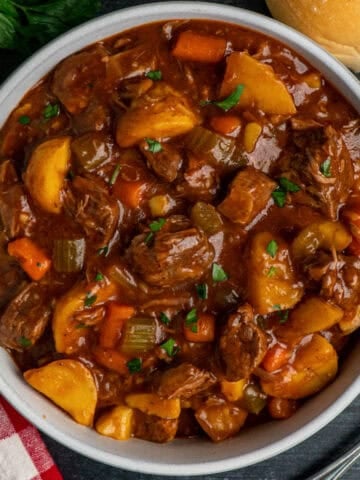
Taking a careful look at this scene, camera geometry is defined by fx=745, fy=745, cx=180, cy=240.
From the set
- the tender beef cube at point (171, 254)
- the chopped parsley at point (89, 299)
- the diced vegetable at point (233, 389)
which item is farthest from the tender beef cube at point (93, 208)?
the diced vegetable at point (233, 389)

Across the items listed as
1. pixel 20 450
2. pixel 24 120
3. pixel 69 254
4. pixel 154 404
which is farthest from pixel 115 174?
pixel 20 450

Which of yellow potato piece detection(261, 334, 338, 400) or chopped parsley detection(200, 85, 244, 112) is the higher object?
chopped parsley detection(200, 85, 244, 112)

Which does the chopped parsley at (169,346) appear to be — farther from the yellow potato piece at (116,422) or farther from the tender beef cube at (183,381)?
the yellow potato piece at (116,422)

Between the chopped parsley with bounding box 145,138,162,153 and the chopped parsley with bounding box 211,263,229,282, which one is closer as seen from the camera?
the chopped parsley with bounding box 145,138,162,153

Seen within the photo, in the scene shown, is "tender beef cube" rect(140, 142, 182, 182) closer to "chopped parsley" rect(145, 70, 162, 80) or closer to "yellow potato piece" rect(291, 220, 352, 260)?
"chopped parsley" rect(145, 70, 162, 80)

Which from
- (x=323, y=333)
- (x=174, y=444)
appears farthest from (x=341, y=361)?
(x=174, y=444)

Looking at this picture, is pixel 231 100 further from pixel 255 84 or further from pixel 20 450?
pixel 20 450

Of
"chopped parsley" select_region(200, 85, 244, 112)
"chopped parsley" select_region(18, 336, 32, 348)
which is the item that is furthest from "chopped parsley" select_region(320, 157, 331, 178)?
"chopped parsley" select_region(18, 336, 32, 348)
